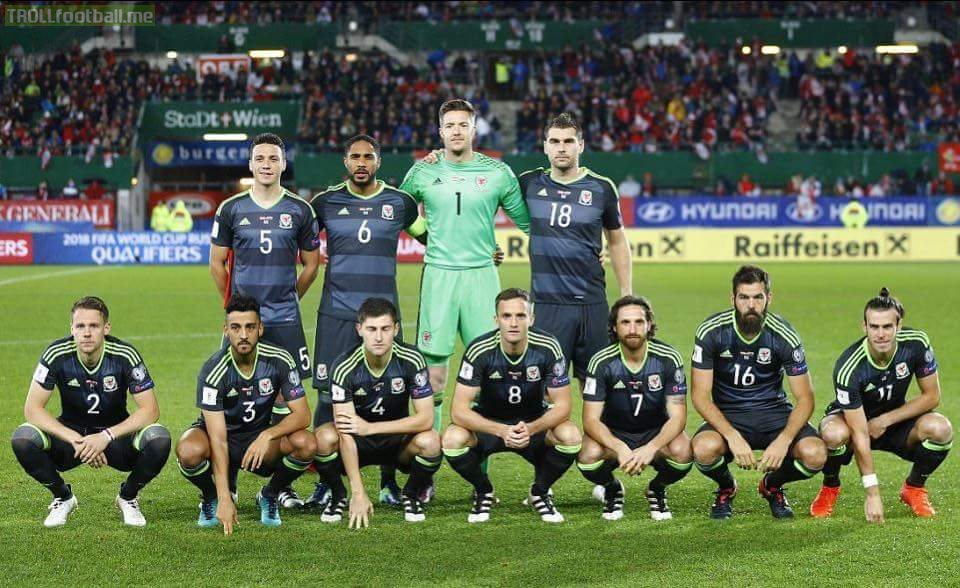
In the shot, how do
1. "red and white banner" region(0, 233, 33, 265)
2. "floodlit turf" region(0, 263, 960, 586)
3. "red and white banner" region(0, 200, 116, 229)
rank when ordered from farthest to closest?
1. "red and white banner" region(0, 200, 116, 229)
2. "red and white banner" region(0, 233, 33, 265)
3. "floodlit turf" region(0, 263, 960, 586)

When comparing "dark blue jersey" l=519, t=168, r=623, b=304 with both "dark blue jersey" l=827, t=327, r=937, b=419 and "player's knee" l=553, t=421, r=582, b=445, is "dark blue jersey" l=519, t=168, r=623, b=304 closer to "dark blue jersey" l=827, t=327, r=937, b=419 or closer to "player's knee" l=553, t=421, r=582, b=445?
"player's knee" l=553, t=421, r=582, b=445

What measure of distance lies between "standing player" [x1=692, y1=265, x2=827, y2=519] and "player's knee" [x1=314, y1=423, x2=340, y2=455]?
1.85 m

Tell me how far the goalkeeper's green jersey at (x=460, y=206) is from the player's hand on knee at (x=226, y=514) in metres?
1.92

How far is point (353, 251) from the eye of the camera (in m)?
7.10

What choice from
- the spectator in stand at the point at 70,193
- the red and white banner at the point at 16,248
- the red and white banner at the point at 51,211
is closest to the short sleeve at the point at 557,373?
the red and white banner at the point at 16,248

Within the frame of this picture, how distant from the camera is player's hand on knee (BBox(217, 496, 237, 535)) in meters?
6.08

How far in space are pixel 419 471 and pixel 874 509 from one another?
2.31 m

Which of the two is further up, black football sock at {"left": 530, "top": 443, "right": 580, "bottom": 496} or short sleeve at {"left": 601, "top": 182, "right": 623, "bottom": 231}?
short sleeve at {"left": 601, "top": 182, "right": 623, "bottom": 231}

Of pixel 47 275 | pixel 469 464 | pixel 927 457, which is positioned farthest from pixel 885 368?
pixel 47 275

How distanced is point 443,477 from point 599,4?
33.6 m

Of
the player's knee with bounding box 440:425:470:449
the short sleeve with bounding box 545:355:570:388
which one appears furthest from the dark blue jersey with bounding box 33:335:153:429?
the short sleeve with bounding box 545:355:570:388

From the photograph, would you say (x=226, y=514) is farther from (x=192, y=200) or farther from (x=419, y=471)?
(x=192, y=200)

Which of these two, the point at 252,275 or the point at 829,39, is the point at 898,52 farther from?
the point at 252,275

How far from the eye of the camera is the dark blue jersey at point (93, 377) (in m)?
6.36
